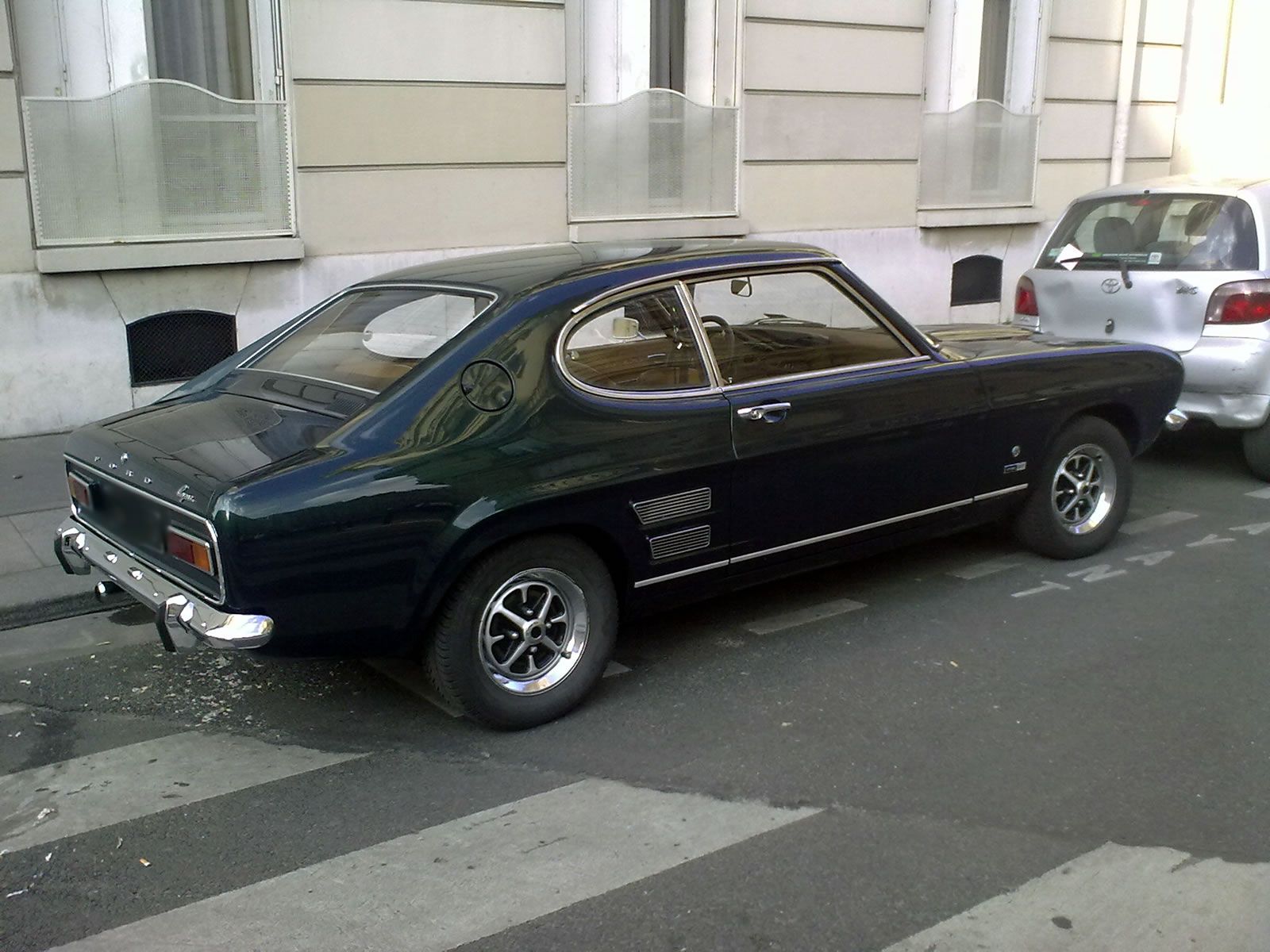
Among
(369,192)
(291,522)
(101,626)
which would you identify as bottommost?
(101,626)

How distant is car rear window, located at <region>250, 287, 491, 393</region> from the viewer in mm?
4758

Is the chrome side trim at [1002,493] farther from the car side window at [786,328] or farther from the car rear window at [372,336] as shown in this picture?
the car rear window at [372,336]

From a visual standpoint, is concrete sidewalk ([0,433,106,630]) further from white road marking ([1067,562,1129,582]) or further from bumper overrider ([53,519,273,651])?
white road marking ([1067,562,1129,582])

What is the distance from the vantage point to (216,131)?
9.27m

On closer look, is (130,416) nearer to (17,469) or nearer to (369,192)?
(17,469)

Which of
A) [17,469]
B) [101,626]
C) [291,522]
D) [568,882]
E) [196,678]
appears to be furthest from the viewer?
[17,469]

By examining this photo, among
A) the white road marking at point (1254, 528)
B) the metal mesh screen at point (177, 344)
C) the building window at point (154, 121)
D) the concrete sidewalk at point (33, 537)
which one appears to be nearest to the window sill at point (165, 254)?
the building window at point (154, 121)

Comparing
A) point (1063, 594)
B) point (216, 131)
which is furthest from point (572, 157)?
point (1063, 594)

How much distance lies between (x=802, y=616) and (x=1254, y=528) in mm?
2896

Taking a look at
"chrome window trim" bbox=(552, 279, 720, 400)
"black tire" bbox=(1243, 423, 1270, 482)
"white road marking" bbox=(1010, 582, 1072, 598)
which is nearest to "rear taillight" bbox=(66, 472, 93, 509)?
"chrome window trim" bbox=(552, 279, 720, 400)

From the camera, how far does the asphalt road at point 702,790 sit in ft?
11.3

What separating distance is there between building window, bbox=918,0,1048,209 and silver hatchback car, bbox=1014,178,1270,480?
4935mm

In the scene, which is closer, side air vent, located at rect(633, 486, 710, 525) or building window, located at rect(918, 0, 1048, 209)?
side air vent, located at rect(633, 486, 710, 525)

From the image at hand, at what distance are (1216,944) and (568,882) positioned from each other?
5.43 feet
